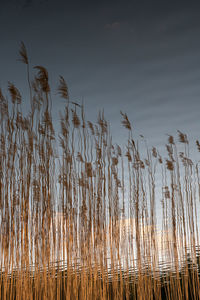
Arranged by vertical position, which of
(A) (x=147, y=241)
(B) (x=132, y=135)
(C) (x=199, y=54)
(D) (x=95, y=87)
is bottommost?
(A) (x=147, y=241)

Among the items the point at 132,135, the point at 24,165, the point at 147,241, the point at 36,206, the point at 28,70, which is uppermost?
the point at 28,70

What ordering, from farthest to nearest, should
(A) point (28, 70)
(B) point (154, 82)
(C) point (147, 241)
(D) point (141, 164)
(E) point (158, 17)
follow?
(B) point (154, 82), (E) point (158, 17), (D) point (141, 164), (C) point (147, 241), (A) point (28, 70)

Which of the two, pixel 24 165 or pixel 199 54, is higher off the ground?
pixel 199 54

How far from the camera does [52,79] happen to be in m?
2.11

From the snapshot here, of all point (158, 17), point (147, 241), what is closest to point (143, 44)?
point (158, 17)

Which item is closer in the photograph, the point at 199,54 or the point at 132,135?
the point at 132,135

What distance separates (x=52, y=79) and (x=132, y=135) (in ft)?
2.76

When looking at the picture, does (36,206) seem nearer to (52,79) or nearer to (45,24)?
(52,79)

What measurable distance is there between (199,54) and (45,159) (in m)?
2.23

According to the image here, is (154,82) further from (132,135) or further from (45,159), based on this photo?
(45,159)

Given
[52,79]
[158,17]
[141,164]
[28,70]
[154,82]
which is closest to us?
[28,70]

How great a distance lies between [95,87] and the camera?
3.28m

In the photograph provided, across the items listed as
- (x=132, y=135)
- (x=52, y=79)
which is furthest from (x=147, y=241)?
(x=52, y=79)

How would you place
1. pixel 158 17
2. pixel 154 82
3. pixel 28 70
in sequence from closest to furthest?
pixel 28 70 < pixel 158 17 < pixel 154 82
